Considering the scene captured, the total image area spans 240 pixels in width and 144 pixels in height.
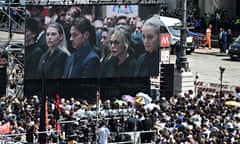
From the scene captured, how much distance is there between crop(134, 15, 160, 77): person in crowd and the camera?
3578 cm

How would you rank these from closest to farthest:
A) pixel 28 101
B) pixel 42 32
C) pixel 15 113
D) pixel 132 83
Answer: pixel 15 113
pixel 28 101
pixel 42 32
pixel 132 83

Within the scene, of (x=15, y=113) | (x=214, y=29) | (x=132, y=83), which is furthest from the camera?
(x=214, y=29)

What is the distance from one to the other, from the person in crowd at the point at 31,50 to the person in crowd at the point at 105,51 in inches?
103

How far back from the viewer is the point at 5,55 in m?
35.0

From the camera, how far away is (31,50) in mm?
33719

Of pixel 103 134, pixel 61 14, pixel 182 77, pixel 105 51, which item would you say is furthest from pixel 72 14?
pixel 103 134

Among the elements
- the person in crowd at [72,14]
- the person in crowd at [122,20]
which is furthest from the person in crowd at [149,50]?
the person in crowd at [72,14]

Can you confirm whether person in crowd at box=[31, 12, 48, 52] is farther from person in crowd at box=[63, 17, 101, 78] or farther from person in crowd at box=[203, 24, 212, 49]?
person in crowd at box=[203, 24, 212, 49]

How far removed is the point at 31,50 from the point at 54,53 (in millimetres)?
939

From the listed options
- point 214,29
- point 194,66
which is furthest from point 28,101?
point 214,29

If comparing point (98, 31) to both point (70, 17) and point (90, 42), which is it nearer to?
point (90, 42)

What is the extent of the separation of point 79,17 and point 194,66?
12.3 meters

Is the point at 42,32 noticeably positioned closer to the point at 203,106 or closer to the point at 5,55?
the point at 5,55

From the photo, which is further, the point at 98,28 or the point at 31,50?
the point at 98,28
